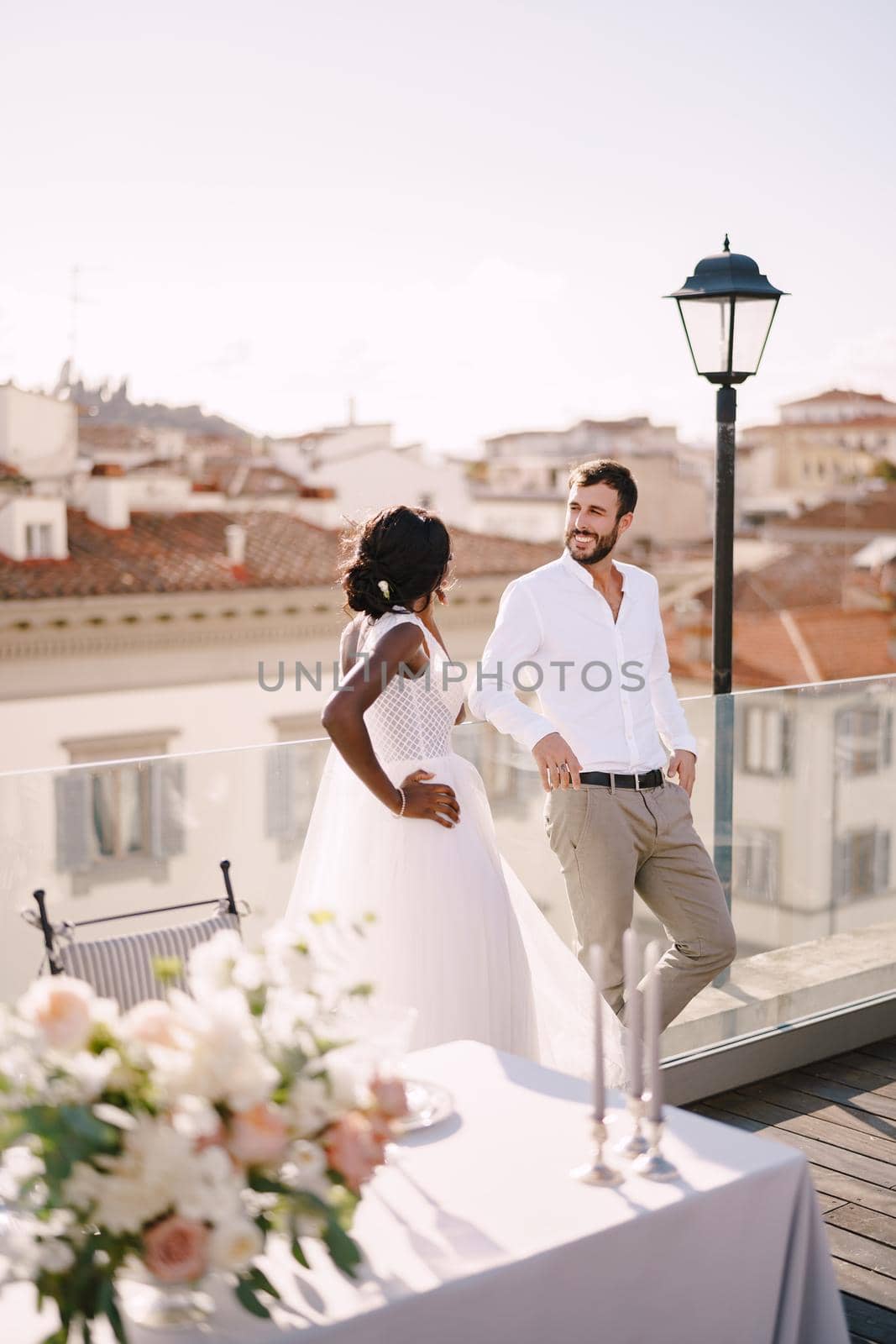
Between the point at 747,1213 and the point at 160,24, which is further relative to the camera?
the point at 160,24

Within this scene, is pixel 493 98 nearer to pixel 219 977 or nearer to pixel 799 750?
pixel 799 750

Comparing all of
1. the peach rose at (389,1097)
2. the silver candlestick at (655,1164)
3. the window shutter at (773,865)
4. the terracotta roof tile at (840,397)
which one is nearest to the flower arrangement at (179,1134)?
the peach rose at (389,1097)

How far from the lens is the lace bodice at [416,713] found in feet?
11.2

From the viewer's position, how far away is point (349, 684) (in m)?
3.22

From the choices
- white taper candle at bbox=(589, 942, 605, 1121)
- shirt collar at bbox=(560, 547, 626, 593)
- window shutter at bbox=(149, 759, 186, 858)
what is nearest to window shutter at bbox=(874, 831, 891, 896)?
shirt collar at bbox=(560, 547, 626, 593)

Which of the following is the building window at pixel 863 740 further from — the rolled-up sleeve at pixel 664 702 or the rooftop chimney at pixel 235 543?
the rooftop chimney at pixel 235 543

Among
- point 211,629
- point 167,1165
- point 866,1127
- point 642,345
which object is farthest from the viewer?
point 642,345

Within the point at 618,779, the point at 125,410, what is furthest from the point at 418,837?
the point at 125,410

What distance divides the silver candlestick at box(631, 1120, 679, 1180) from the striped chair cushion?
0.99 metres

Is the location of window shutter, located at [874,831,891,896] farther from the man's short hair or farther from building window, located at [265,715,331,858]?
building window, located at [265,715,331,858]

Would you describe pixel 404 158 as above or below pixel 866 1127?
above

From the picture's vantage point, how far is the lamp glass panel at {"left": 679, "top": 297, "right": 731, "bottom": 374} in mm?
5285

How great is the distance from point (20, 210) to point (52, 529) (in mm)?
12159

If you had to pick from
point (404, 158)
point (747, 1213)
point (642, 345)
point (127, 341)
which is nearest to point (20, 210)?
point (127, 341)
